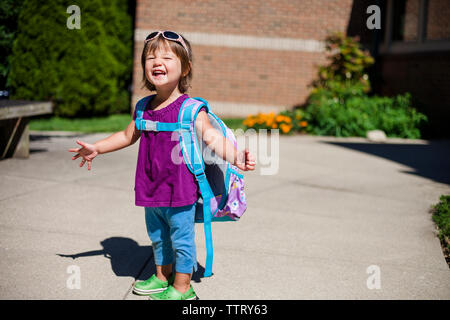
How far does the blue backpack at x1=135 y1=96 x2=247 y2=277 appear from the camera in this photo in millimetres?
2881

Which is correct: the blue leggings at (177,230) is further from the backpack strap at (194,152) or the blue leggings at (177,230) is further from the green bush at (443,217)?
the green bush at (443,217)

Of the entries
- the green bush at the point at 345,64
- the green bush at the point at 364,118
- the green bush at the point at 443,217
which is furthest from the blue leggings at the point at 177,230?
the green bush at the point at 345,64

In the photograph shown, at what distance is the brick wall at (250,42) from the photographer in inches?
498

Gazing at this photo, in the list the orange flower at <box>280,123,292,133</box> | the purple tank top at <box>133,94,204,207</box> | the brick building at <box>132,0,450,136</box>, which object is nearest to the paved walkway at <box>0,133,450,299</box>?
the purple tank top at <box>133,94,204,207</box>

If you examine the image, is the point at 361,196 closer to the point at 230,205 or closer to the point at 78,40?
the point at 230,205

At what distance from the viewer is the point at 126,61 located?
513 inches

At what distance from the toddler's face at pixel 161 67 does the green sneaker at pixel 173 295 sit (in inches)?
45.6

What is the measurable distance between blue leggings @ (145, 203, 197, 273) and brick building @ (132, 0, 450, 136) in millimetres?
9875

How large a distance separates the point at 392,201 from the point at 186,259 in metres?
3.24

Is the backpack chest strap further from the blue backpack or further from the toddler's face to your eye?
the toddler's face

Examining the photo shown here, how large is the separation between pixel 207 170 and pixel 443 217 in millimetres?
2711

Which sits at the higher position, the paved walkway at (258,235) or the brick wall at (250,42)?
the brick wall at (250,42)

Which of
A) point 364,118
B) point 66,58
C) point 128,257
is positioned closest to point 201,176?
point 128,257
